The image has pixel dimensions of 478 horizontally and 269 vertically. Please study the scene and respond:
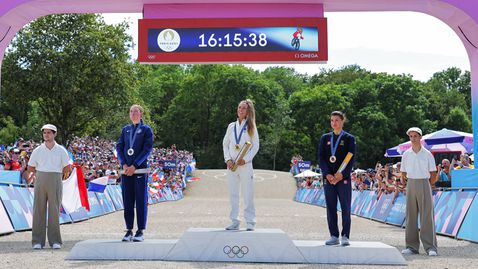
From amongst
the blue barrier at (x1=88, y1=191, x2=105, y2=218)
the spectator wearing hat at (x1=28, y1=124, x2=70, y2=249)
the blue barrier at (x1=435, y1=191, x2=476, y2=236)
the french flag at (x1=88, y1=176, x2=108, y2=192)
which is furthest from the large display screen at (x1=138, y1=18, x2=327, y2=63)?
the french flag at (x1=88, y1=176, x2=108, y2=192)

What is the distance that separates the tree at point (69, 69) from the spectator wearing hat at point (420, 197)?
29.9 metres

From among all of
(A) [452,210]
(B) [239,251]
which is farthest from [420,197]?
(A) [452,210]

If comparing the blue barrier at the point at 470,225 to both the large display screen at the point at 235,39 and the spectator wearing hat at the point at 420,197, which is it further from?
the large display screen at the point at 235,39

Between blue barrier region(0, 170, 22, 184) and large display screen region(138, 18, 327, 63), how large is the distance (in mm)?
4687

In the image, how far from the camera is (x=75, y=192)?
622 inches

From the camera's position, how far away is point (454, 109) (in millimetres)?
73062

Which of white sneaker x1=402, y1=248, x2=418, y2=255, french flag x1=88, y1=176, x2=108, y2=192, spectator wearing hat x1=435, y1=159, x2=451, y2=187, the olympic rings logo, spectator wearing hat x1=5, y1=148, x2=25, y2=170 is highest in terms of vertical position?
spectator wearing hat x1=5, y1=148, x2=25, y2=170

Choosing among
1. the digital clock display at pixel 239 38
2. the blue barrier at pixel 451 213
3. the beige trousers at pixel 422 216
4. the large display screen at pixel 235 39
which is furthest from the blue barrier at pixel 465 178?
the digital clock display at pixel 239 38

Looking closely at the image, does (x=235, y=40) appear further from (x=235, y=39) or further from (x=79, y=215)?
(x=79, y=215)

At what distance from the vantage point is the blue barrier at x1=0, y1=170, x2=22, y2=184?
1413cm

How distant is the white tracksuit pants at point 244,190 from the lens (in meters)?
9.11

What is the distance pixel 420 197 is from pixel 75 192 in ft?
30.5

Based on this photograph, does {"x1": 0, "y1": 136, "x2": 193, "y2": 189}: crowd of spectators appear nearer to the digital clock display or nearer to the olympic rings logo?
the digital clock display

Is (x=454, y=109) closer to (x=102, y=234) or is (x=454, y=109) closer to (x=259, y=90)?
(x=259, y=90)
